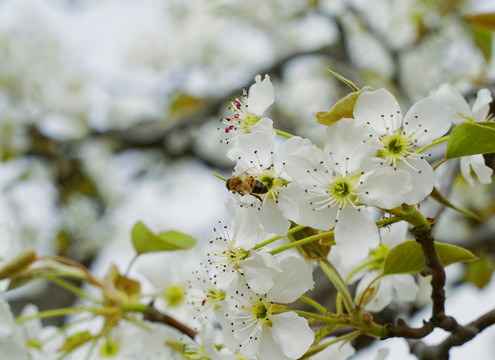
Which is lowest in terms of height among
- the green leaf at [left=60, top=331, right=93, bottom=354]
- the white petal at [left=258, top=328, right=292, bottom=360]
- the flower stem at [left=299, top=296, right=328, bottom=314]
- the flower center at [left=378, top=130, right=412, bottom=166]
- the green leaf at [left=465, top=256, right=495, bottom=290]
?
the green leaf at [left=465, top=256, right=495, bottom=290]

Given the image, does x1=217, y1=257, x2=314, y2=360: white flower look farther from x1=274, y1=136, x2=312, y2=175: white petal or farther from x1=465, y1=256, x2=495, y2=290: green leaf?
x1=465, y1=256, x2=495, y2=290: green leaf

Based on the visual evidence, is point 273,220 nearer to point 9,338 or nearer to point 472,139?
point 472,139

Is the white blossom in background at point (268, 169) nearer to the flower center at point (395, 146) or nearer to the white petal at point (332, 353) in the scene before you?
the flower center at point (395, 146)

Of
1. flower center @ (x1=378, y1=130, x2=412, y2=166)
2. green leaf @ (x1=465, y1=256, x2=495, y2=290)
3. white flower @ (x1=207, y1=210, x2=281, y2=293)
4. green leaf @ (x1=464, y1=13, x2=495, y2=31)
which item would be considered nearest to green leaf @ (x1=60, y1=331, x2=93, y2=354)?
white flower @ (x1=207, y1=210, x2=281, y2=293)

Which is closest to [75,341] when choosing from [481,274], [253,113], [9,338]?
[9,338]

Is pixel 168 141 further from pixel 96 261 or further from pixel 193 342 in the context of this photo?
pixel 193 342
